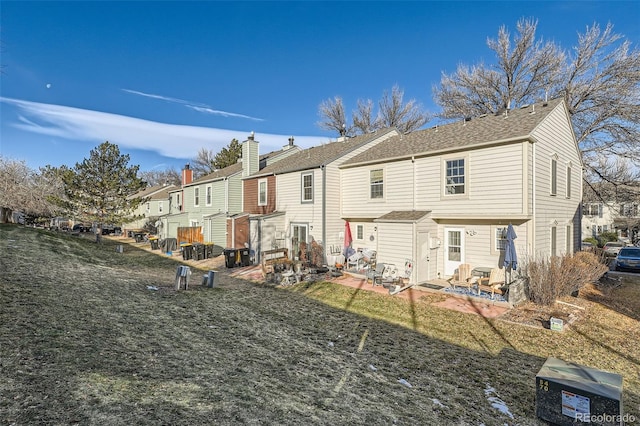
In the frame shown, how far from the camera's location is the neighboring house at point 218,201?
70.8ft

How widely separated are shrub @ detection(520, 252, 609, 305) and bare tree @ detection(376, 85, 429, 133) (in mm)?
23548

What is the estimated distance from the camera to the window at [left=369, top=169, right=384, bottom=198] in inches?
591

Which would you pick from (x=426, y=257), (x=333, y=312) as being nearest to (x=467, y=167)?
(x=426, y=257)

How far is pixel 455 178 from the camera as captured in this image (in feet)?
40.7

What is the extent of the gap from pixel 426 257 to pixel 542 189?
4925 millimetres

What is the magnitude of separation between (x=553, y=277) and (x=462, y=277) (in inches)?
121

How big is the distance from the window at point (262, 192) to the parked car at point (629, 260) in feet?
67.2

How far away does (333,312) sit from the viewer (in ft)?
30.8

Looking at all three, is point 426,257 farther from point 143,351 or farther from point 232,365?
point 143,351

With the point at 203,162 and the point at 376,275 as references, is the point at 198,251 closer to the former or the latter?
the point at 376,275

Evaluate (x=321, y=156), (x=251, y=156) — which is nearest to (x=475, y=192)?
(x=321, y=156)

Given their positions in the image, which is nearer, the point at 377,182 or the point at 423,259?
the point at 423,259

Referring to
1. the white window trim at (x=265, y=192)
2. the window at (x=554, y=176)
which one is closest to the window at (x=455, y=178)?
the window at (x=554, y=176)

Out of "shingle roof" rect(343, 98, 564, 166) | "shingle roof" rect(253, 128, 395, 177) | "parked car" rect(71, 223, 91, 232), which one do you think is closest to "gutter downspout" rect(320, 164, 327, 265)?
"shingle roof" rect(253, 128, 395, 177)
